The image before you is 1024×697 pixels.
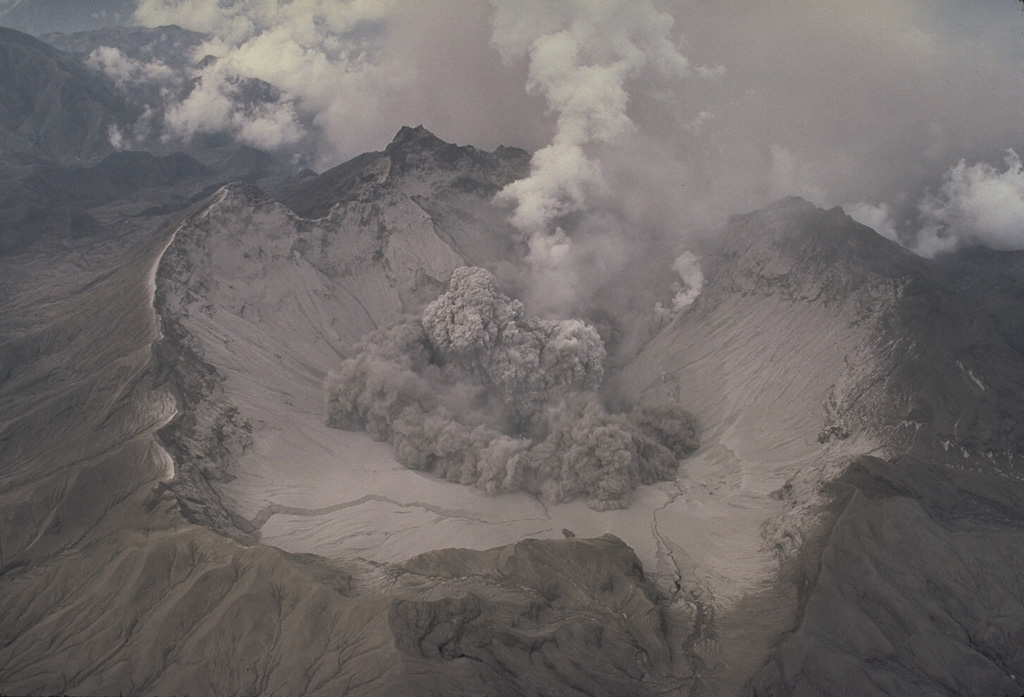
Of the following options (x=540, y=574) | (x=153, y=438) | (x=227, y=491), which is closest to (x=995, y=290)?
(x=540, y=574)

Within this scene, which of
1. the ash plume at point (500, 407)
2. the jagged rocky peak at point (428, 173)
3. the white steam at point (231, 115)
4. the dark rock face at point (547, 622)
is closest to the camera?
the dark rock face at point (547, 622)

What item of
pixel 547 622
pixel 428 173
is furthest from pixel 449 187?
pixel 547 622

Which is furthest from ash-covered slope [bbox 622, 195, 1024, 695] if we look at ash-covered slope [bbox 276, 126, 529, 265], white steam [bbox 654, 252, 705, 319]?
ash-covered slope [bbox 276, 126, 529, 265]

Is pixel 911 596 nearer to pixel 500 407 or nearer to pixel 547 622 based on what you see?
pixel 547 622

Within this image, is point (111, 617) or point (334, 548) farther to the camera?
point (334, 548)

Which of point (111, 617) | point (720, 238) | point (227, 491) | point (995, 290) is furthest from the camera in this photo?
point (720, 238)

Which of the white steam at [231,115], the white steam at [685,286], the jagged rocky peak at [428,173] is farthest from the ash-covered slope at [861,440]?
the white steam at [231,115]

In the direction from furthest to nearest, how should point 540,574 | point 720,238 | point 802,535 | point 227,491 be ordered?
point 720,238, point 227,491, point 802,535, point 540,574

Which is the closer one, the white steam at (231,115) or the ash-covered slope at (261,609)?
the ash-covered slope at (261,609)

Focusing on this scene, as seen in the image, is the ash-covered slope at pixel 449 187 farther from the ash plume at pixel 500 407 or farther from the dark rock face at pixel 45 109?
the dark rock face at pixel 45 109

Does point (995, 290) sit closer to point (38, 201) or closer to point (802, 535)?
point (802, 535)
